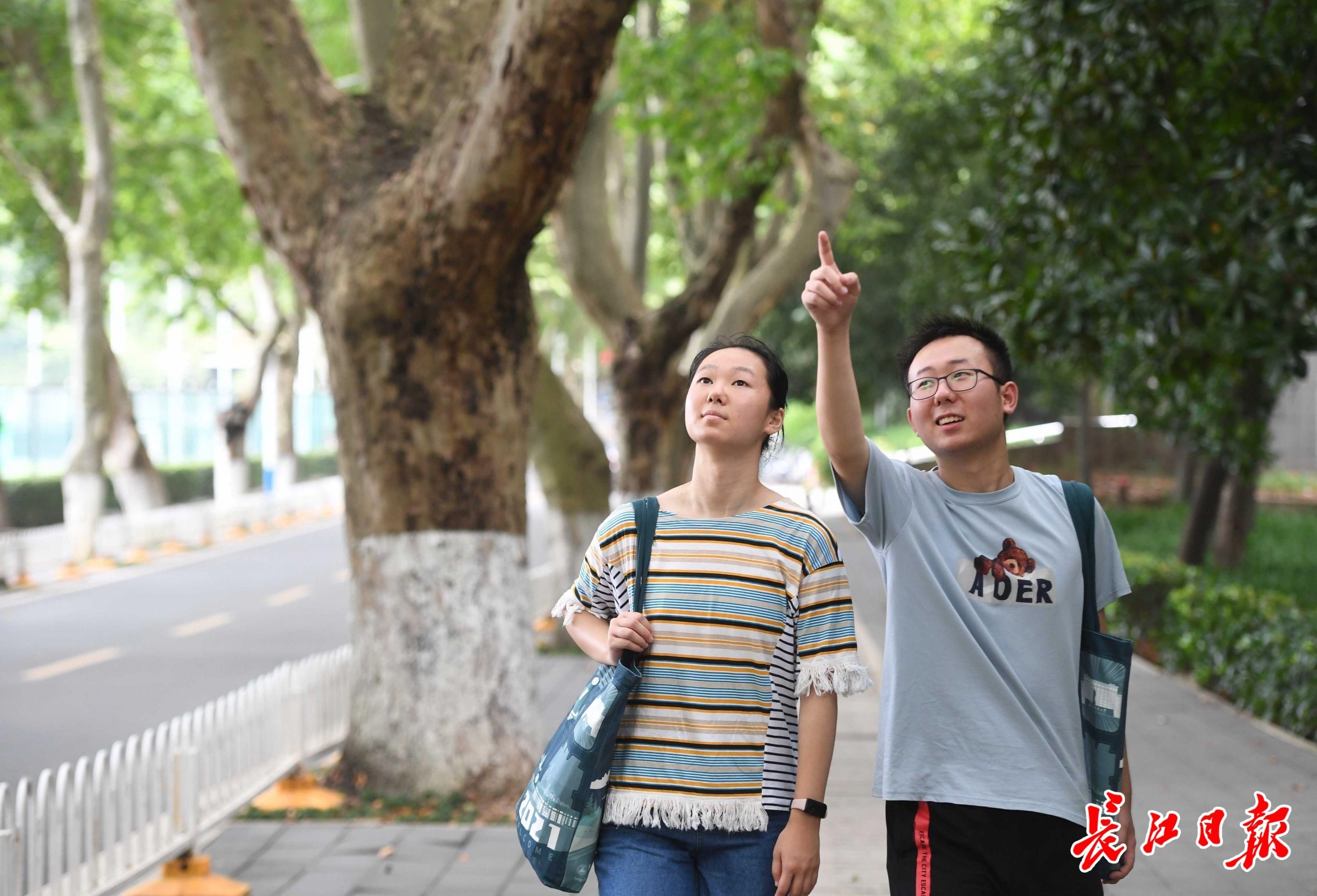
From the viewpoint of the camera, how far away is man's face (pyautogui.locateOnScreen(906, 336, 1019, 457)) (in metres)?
2.93

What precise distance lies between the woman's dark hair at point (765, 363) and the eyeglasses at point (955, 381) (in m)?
0.29

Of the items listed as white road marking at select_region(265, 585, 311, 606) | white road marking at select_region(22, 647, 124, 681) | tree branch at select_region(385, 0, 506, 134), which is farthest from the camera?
white road marking at select_region(265, 585, 311, 606)

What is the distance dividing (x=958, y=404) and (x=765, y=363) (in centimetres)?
42

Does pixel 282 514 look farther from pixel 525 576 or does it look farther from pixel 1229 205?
pixel 1229 205

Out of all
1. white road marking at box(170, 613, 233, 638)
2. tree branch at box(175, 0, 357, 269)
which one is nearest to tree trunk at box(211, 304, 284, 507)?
white road marking at box(170, 613, 233, 638)

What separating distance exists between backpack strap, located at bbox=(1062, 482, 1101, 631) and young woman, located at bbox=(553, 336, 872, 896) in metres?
0.52

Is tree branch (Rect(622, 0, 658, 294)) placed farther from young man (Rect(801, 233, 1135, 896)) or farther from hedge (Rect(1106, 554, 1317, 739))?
young man (Rect(801, 233, 1135, 896))

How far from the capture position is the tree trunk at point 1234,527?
16328 mm

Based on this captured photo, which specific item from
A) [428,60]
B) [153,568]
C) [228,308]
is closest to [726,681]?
[428,60]

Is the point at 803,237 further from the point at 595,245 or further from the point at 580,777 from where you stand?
the point at 580,777

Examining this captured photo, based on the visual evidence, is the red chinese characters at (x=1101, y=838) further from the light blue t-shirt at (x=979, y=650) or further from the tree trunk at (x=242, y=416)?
the tree trunk at (x=242, y=416)

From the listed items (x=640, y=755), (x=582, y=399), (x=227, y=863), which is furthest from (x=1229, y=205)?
(x=582, y=399)

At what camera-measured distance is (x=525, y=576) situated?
290 inches

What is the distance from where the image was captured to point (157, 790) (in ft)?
19.5
